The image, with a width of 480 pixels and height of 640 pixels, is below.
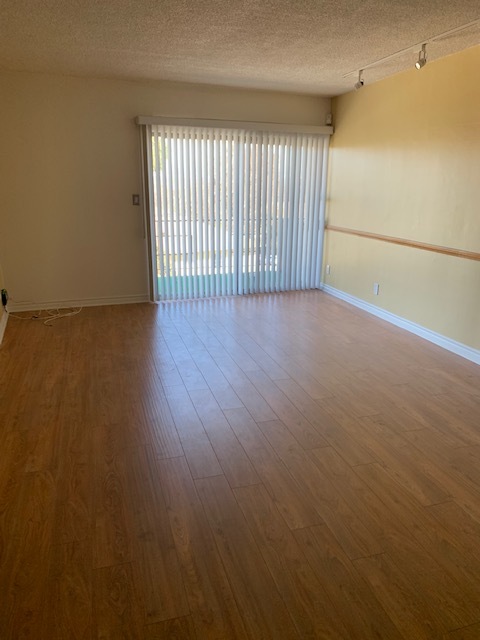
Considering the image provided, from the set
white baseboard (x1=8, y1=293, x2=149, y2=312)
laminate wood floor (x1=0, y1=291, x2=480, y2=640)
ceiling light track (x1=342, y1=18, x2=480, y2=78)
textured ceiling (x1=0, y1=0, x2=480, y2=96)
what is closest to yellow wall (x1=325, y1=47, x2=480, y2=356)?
textured ceiling (x1=0, y1=0, x2=480, y2=96)

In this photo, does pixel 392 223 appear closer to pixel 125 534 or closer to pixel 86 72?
pixel 86 72

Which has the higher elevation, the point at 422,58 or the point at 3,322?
the point at 422,58

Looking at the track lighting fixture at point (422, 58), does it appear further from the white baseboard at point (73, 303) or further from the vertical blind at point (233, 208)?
the white baseboard at point (73, 303)

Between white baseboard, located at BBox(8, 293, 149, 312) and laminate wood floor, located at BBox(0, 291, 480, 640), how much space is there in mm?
1300

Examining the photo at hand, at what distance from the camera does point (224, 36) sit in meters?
3.25

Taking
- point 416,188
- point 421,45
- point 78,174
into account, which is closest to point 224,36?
point 421,45

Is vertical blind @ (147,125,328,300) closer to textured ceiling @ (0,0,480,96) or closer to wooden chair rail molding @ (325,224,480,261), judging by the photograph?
wooden chair rail molding @ (325,224,480,261)

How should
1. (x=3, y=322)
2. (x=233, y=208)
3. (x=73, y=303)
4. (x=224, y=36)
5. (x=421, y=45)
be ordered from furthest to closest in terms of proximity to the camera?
(x=233, y=208) → (x=73, y=303) → (x=3, y=322) → (x=421, y=45) → (x=224, y=36)

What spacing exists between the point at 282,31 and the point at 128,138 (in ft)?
7.63

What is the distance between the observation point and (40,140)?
15.1ft

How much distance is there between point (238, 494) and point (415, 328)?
3.00 meters

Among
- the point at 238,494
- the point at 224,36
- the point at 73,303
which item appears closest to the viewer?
the point at 238,494

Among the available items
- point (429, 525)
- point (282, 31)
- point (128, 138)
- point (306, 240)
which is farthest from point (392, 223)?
point (429, 525)

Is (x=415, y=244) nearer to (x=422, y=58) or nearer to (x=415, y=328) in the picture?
(x=415, y=328)
